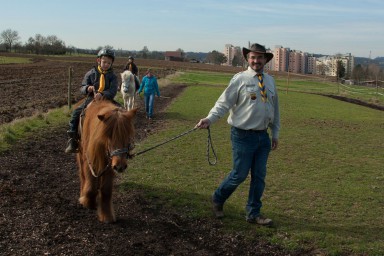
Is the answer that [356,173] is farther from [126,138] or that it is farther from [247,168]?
[126,138]

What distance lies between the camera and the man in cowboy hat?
17.7ft

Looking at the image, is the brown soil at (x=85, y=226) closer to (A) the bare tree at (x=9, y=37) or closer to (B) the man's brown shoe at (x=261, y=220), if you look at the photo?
(B) the man's brown shoe at (x=261, y=220)

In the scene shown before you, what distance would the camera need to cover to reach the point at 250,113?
5.39 meters

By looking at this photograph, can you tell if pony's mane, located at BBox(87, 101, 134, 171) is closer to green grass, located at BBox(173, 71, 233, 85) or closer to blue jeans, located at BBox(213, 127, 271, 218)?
blue jeans, located at BBox(213, 127, 271, 218)

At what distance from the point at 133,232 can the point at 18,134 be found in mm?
7004

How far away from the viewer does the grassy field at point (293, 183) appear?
5.55 metres

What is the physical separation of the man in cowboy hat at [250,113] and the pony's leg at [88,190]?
1.62m

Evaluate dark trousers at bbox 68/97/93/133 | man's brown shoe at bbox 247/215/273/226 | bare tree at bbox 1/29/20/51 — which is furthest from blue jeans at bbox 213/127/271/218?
bare tree at bbox 1/29/20/51

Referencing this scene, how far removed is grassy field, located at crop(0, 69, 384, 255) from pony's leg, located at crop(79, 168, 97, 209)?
3.84 ft

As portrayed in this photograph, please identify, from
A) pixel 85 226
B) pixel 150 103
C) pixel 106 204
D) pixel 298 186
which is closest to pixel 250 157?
pixel 106 204

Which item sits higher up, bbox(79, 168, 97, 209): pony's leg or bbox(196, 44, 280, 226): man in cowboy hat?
bbox(196, 44, 280, 226): man in cowboy hat

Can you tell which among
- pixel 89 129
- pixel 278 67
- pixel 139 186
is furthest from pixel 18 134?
pixel 278 67

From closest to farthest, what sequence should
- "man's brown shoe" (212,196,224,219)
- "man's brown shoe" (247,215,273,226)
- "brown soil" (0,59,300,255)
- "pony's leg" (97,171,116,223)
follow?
"brown soil" (0,59,300,255) < "pony's leg" (97,171,116,223) < "man's brown shoe" (247,215,273,226) < "man's brown shoe" (212,196,224,219)

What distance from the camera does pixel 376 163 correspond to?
10320 millimetres
